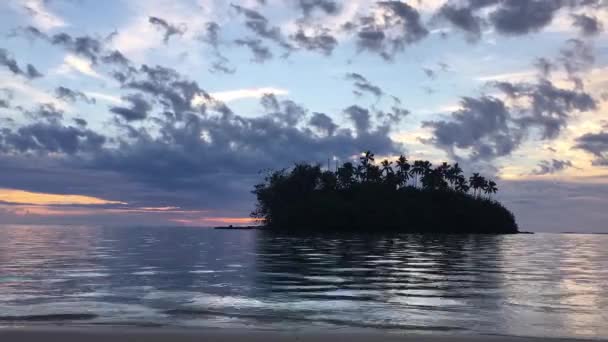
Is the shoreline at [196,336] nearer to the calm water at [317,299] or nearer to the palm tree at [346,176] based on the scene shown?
the calm water at [317,299]

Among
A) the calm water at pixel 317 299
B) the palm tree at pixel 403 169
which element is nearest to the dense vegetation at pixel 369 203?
the palm tree at pixel 403 169

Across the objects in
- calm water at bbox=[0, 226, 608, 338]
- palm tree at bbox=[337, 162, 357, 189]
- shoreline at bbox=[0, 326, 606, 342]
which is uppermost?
palm tree at bbox=[337, 162, 357, 189]

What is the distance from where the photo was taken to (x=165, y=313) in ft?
55.5

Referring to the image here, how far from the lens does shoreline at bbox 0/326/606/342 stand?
12.2m

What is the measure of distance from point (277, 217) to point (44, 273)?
15693 centimetres

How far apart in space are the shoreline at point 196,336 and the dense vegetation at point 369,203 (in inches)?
Result: 6446

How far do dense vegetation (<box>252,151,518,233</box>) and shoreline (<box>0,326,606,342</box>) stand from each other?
164m

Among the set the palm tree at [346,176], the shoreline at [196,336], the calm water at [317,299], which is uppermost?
the palm tree at [346,176]

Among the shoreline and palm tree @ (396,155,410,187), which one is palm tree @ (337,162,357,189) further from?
the shoreline

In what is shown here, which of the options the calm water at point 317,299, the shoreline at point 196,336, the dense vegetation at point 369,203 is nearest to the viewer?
the shoreline at point 196,336

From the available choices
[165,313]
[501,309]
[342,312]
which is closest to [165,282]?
[165,313]

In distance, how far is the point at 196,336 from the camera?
1258 centimetres

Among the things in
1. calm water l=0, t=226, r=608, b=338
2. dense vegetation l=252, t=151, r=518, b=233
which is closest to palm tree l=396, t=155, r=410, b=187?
dense vegetation l=252, t=151, r=518, b=233

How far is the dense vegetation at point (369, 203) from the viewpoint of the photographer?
589ft
